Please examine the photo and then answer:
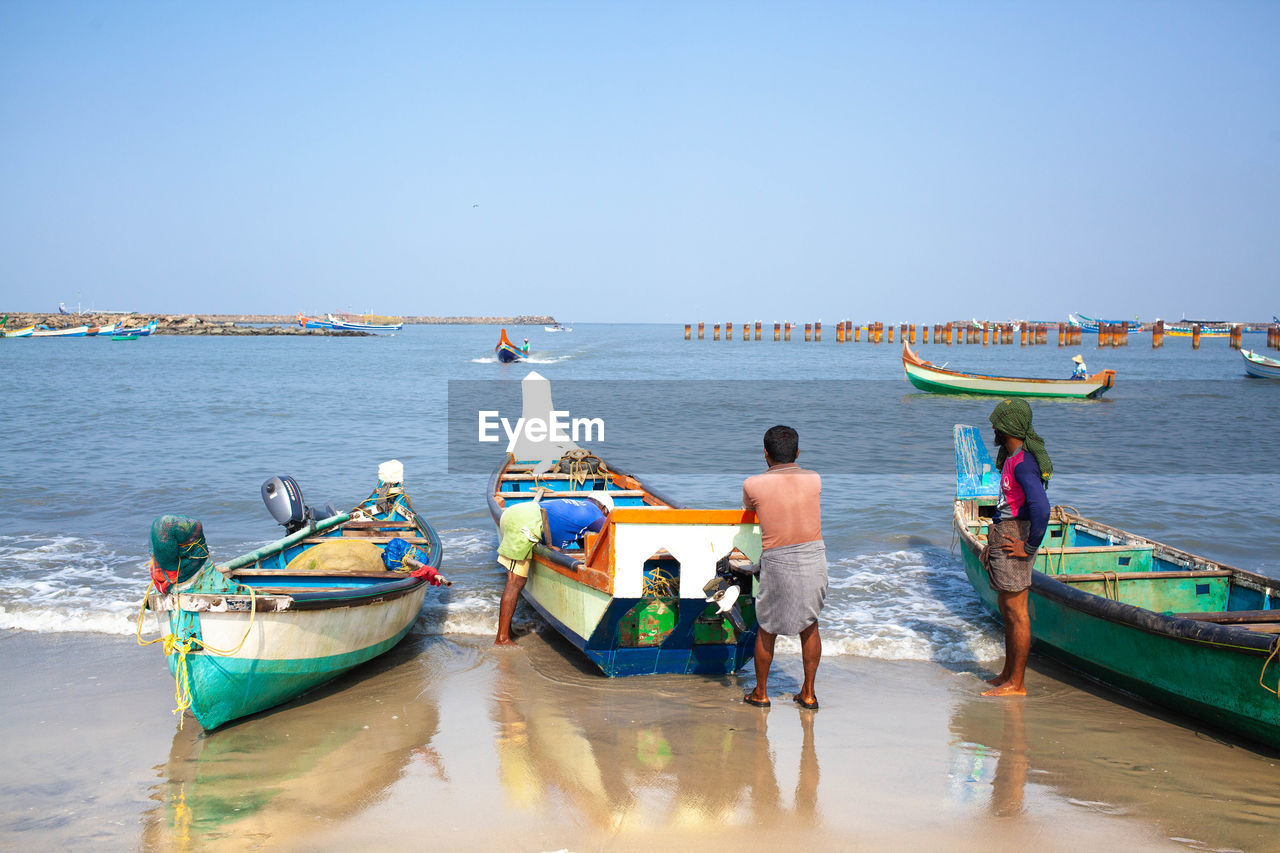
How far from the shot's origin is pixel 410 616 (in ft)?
23.3

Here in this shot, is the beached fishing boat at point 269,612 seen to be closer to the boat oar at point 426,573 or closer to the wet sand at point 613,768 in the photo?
the boat oar at point 426,573

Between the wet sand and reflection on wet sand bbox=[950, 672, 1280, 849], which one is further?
reflection on wet sand bbox=[950, 672, 1280, 849]

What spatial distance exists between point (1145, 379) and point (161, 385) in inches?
1906

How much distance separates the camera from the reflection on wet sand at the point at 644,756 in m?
4.51

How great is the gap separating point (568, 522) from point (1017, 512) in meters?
3.62

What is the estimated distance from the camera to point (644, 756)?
5188 millimetres

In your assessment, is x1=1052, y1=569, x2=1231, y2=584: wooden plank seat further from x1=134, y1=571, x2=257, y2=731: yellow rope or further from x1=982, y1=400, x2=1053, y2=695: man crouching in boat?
x1=134, y1=571, x2=257, y2=731: yellow rope

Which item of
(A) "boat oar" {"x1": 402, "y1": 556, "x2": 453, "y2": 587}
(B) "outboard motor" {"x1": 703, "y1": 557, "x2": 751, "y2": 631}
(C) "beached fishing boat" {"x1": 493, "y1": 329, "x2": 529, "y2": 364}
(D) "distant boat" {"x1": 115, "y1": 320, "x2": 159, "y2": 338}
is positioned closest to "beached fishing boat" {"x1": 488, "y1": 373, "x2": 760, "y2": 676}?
(B) "outboard motor" {"x1": 703, "y1": 557, "x2": 751, "y2": 631}

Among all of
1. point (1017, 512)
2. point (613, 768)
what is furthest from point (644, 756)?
point (1017, 512)

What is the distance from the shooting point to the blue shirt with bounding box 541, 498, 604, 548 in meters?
7.60

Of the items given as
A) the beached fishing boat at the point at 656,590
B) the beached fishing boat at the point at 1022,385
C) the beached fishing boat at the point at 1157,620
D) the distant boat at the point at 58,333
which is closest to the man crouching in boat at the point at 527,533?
the beached fishing boat at the point at 656,590

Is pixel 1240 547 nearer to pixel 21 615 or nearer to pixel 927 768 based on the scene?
pixel 927 768

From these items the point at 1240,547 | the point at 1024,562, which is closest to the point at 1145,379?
the point at 1240,547

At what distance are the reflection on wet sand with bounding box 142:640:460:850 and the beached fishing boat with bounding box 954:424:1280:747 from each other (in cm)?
434
